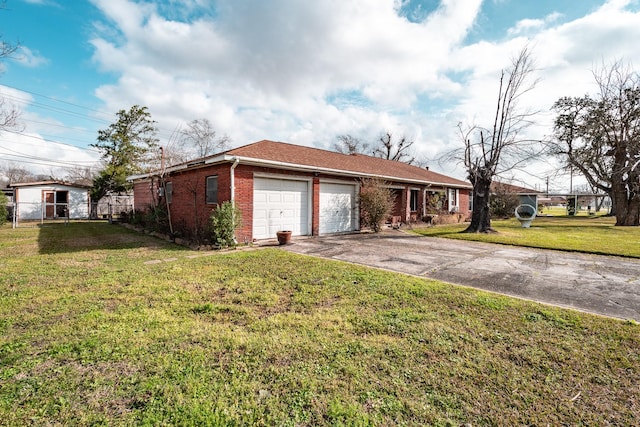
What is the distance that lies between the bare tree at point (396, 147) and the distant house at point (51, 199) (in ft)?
109

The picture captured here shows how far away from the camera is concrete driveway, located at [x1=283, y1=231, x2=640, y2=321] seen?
15.5 ft

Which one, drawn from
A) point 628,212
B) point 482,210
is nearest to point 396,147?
point 628,212

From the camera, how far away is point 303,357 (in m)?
2.83

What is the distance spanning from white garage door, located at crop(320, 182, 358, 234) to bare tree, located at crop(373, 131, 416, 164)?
1091 inches

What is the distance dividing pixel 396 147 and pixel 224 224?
3437 centimetres

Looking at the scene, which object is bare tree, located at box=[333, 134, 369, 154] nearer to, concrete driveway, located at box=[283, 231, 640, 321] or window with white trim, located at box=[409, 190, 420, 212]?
window with white trim, located at box=[409, 190, 420, 212]

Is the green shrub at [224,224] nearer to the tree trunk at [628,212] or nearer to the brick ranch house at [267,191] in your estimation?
the brick ranch house at [267,191]

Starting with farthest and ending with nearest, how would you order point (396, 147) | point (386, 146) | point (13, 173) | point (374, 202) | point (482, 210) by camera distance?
point (13, 173)
point (386, 146)
point (396, 147)
point (482, 210)
point (374, 202)

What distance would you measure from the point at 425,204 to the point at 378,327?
54.4 feet

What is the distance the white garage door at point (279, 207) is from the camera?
10016 mm

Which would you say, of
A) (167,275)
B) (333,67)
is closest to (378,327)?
(167,275)

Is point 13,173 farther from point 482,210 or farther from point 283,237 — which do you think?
point 482,210

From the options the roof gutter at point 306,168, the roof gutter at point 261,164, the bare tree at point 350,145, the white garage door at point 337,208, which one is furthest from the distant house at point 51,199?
the bare tree at point 350,145

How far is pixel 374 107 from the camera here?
17.9 meters
